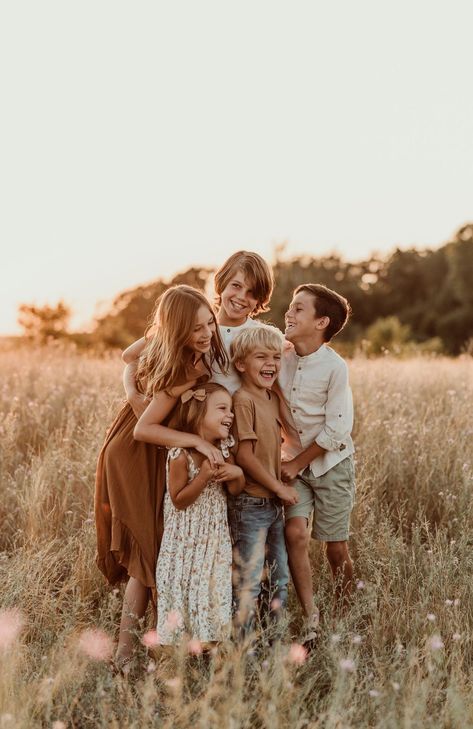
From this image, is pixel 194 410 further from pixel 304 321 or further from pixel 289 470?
pixel 304 321

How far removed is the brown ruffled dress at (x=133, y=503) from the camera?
3494 mm

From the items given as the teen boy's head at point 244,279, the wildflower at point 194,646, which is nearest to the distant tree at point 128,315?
the teen boy's head at point 244,279

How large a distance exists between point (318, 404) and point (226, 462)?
0.68 metres

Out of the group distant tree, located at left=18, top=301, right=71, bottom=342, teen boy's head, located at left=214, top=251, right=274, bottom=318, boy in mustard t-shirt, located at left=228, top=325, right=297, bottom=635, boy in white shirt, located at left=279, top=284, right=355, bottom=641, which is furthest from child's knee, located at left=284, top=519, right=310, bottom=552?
distant tree, located at left=18, top=301, right=71, bottom=342

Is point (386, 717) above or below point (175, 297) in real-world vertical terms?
below

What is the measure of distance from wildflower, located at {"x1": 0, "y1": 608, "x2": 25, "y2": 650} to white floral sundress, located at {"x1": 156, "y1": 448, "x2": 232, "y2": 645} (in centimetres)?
64

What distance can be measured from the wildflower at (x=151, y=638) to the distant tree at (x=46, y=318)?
17.1 meters

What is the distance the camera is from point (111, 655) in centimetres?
345

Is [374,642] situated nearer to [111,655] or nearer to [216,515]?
[216,515]

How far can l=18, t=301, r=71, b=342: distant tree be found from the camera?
66.0 feet

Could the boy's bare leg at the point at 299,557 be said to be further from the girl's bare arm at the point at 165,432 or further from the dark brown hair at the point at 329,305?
the dark brown hair at the point at 329,305

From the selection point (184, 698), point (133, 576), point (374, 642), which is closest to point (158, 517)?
point (133, 576)

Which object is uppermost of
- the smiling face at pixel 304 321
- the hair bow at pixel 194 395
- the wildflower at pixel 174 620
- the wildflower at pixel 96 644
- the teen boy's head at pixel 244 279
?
the teen boy's head at pixel 244 279

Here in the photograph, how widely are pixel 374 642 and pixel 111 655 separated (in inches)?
47.9
